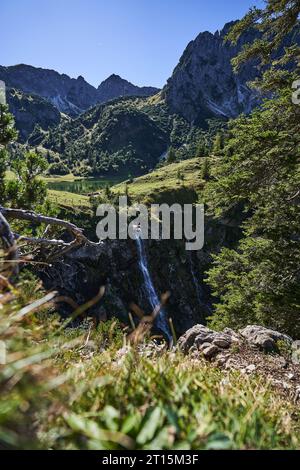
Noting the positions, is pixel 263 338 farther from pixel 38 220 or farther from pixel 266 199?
pixel 266 199

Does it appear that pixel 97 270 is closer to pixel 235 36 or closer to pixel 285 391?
pixel 235 36

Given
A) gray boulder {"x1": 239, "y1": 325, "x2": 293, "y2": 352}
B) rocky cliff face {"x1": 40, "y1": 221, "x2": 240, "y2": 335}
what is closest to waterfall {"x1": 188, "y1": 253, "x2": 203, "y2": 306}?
rocky cliff face {"x1": 40, "y1": 221, "x2": 240, "y2": 335}

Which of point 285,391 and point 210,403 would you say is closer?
point 210,403

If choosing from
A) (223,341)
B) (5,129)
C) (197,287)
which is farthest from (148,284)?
(223,341)

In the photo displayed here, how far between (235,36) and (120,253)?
62034 millimetres

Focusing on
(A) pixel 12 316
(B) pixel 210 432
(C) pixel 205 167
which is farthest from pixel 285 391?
(C) pixel 205 167

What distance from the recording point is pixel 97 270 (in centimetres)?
7325

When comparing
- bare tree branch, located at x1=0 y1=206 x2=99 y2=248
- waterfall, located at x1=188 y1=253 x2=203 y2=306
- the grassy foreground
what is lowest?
waterfall, located at x1=188 y1=253 x2=203 y2=306

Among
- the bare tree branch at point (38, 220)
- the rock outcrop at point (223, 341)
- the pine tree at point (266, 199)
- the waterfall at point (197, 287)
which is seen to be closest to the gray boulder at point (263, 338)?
the rock outcrop at point (223, 341)

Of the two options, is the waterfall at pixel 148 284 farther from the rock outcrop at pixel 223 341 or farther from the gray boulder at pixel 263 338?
the rock outcrop at pixel 223 341

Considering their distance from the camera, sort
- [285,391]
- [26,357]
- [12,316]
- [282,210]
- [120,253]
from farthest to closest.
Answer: [120,253] < [282,210] < [285,391] < [12,316] < [26,357]

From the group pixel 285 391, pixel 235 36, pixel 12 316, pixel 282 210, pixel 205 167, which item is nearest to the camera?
pixel 12 316

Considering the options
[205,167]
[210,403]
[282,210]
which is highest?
[205,167]

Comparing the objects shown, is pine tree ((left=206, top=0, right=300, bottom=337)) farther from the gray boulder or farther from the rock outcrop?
the rock outcrop
